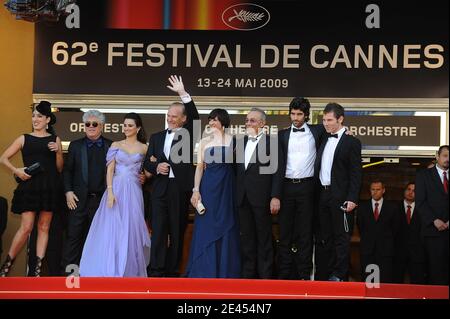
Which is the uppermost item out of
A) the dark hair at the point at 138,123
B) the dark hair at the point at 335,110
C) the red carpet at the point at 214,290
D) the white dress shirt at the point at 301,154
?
the dark hair at the point at 335,110

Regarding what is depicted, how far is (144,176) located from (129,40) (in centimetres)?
207

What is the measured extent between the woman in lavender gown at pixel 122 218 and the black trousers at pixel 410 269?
2.90 m

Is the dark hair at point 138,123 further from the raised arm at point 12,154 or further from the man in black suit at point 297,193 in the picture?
the man in black suit at point 297,193

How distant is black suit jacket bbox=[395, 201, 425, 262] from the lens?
36.8 ft

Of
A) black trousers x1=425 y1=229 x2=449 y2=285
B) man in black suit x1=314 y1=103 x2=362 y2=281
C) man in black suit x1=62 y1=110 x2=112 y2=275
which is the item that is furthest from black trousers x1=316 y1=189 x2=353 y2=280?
man in black suit x1=62 y1=110 x2=112 y2=275

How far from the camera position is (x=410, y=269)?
11.3m

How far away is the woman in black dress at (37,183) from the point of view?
1037 cm

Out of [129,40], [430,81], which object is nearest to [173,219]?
[129,40]

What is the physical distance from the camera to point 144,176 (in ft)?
34.3

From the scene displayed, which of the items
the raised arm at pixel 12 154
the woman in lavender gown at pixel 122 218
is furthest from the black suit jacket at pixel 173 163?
the raised arm at pixel 12 154

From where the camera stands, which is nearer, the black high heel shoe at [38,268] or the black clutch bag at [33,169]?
the black high heel shoe at [38,268]

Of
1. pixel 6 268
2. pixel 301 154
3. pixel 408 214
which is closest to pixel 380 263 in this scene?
pixel 408 214

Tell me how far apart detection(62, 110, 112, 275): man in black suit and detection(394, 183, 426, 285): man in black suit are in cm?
329

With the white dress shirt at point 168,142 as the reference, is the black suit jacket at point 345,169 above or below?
below
